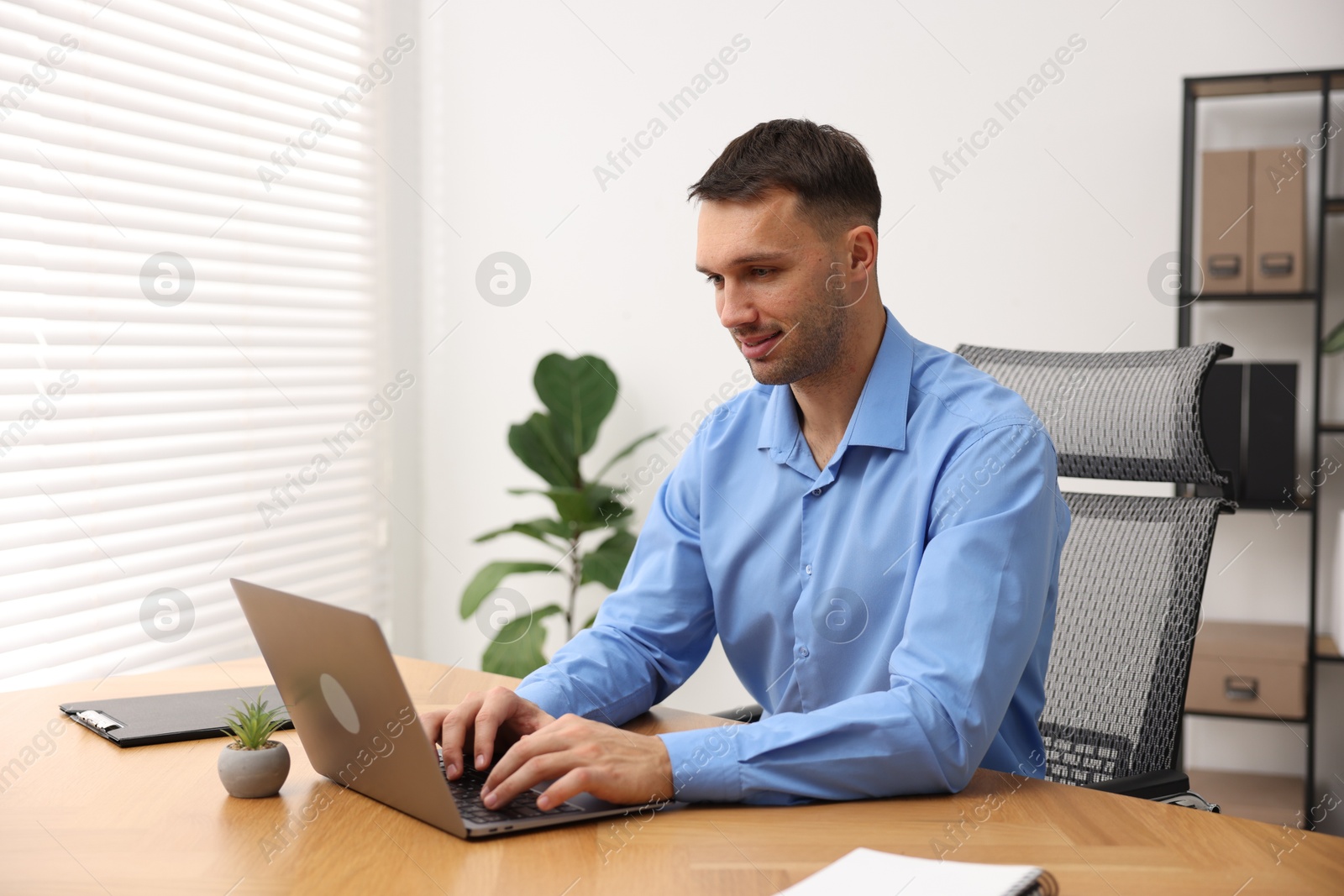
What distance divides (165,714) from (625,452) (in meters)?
1.92

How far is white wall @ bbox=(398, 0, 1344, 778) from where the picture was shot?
2787 mm

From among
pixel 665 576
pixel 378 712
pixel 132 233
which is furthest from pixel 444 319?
pixel 378 712

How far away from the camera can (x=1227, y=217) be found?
2.55 metres

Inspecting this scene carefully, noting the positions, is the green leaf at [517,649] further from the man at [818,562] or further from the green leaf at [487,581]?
the man at [818,562]

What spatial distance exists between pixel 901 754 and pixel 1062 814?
0.15 meters

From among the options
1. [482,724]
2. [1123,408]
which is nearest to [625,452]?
[1123,408]

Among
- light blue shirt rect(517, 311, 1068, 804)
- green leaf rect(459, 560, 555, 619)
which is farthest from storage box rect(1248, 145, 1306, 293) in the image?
green leaf rect(459, 560, 555, 619)

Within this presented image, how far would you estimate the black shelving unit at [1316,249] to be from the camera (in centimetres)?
249

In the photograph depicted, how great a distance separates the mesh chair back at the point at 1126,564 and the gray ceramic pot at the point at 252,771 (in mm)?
1003

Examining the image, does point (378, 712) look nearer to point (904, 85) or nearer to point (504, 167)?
point (904, 85)

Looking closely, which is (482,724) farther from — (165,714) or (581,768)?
(165,714)

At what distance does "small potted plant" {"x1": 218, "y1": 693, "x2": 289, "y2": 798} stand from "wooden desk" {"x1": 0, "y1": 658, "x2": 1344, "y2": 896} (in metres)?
0.02

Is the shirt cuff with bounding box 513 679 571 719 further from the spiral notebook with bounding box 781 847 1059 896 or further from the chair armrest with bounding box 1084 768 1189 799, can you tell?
the chair armrest with bounding box 1084 768 1189 799

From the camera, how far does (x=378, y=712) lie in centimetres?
90
